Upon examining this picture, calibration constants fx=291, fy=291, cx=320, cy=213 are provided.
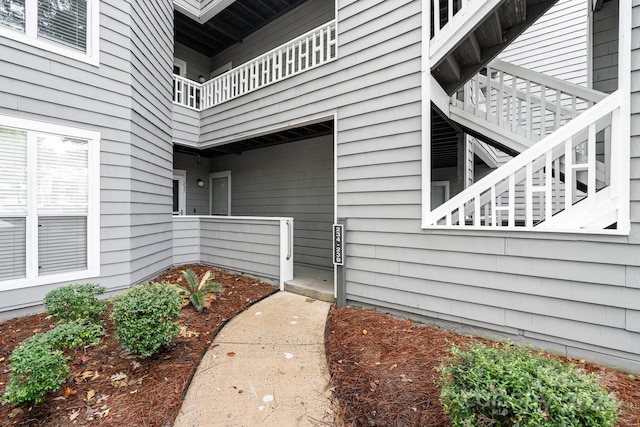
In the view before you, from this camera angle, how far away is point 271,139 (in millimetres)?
7016

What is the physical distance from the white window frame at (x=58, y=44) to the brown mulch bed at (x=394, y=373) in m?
4.93

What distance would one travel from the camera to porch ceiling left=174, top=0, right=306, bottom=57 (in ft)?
24.2

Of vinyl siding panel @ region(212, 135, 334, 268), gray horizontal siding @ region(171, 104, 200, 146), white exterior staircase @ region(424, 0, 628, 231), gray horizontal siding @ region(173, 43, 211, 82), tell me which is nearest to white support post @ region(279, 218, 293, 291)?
vinyl siding panel @ region(212, 135, 334, 268)

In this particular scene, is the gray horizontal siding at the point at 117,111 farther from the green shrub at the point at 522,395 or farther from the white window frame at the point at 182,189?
the green shrub at the point at 522,395

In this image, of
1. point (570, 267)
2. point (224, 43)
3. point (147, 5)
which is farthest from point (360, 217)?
point (224, 43)

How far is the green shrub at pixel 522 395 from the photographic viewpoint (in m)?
1.35

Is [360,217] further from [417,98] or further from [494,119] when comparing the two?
[494,119]

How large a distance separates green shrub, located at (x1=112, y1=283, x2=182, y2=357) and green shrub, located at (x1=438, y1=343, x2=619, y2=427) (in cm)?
235

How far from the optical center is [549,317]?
110 inches

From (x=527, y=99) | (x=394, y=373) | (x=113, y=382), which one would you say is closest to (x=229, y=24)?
(x=527, y=99)

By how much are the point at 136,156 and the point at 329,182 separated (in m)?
3.62

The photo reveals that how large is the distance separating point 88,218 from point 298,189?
403cm

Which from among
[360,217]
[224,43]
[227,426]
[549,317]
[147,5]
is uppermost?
[224,43]

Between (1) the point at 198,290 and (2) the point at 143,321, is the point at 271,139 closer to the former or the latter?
(1) the point at 198,290
